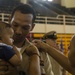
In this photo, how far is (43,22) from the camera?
10078 millimetres

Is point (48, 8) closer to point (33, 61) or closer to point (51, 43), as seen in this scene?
point (51, 43)

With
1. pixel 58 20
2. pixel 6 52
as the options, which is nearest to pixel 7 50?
pixel 6 52

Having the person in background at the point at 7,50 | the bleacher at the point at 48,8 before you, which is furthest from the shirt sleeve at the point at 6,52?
the bleacher at the point at 48,8

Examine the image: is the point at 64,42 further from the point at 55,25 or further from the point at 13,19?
the point at 13,19

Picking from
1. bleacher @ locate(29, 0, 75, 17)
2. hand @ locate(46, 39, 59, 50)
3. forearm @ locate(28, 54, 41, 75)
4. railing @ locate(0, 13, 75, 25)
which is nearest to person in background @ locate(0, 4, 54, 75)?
forearm @ locate(28, 54, 41, 75)

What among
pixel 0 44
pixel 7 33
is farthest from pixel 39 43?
pixel 0 44

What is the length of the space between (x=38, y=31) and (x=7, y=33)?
7925 millimetres

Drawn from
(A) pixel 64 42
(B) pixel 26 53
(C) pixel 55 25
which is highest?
(B) pixel 26 53

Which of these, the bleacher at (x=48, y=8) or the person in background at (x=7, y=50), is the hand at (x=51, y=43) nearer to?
the person in background at (x=7, y=50)

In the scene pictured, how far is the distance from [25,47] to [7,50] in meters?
0.23

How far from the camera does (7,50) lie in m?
1.23

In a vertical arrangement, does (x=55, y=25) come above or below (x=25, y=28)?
below

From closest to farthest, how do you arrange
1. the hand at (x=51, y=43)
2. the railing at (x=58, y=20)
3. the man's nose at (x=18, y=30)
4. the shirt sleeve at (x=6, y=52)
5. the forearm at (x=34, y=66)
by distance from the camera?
the shirt sleeve at (x=6, y=52) → the forearm at (x=34, y=66) → the man's nose at (x=18, y=30) → the hand at (x=51, y=43) → the railing at (x=58, y=20)

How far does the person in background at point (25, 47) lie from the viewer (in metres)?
1.33
